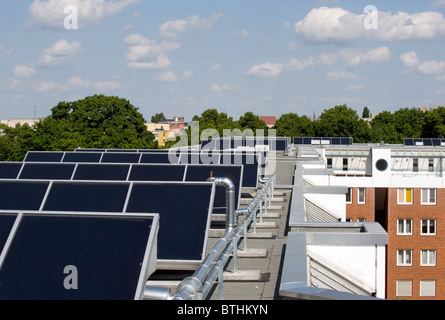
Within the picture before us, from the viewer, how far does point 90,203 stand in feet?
27.0

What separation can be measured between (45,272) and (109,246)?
1.87 feet

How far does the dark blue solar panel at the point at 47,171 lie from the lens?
14.4 m

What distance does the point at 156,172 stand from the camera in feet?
44.7

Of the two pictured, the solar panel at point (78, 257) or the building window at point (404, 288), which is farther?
the building window at point (404, 288)

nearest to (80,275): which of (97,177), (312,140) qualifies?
(97,177)

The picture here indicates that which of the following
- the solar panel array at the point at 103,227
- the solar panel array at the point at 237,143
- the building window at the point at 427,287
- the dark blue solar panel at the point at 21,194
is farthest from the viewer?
the solar panel array at the point at 237,143

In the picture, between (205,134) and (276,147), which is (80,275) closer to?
(276,147)

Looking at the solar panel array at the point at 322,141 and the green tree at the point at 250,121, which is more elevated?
the green tree at the point at 250,121

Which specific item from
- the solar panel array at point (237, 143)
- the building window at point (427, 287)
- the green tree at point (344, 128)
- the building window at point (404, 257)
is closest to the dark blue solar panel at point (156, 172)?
the solar panel array at point (237, 143)

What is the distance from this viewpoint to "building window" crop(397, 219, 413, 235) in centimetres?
4700

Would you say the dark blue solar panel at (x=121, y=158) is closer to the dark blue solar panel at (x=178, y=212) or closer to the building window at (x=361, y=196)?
the dark blue solar panel at (x=178, y=212)

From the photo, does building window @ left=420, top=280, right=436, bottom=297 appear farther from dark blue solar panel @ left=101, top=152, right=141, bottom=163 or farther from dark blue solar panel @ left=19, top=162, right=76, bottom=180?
dark blue solar panel @ left=19, top=162, right=76, bottom=180

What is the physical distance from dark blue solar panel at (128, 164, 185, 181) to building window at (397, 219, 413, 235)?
3750cm

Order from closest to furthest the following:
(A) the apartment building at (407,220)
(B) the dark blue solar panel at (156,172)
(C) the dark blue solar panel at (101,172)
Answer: (B) the dark blue solar panel at (156,172) < (C) the dark blue solar panel at (101,172) < (A) the apartment building at (407,220)
